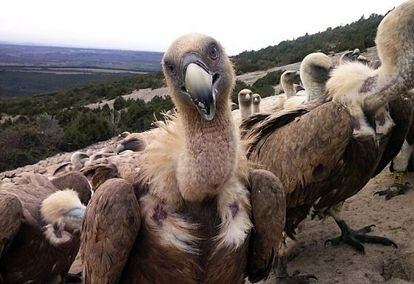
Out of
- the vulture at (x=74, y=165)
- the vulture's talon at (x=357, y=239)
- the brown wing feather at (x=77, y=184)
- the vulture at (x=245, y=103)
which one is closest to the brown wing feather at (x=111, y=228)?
the brown wing feather at (x=77, y=184)

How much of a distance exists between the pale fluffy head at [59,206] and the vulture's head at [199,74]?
2.05 m

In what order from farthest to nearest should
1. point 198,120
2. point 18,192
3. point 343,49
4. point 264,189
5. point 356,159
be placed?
point 343,49 < point 18,192 < point 356,159 < point 264,189 < point 198,120

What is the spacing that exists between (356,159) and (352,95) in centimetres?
61

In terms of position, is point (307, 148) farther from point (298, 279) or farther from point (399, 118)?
point (298, 279)

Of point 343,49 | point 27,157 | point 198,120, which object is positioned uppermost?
point 198,120

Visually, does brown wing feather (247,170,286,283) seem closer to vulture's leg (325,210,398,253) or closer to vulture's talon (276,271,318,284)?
vulture's talon (276,271,318,284)

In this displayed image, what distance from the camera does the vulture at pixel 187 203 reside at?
3053mm

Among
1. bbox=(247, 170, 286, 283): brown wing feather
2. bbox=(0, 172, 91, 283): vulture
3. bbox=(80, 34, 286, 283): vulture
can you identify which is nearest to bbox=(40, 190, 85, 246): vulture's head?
bbox=(0, 172, 91, 283): vulture

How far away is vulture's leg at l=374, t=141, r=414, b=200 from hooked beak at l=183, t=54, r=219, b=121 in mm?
4410

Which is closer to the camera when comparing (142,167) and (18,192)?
(142,167)

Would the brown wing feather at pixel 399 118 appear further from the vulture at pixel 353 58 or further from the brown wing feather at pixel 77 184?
the brown wing feather at pixel 77 184

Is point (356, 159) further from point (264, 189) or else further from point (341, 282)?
point (264, 189)

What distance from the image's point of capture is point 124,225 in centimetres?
310

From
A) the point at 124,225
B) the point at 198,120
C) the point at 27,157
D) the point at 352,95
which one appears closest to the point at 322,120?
the point at 352,95
